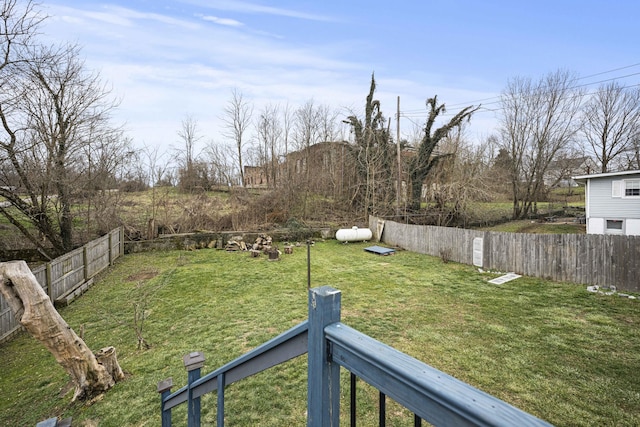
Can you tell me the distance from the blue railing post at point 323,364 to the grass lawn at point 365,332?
2639mm

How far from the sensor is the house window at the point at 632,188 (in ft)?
41.5

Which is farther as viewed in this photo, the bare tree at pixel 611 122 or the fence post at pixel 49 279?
the bare tree at pixel 611 122

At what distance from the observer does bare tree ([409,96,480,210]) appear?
18.0 m

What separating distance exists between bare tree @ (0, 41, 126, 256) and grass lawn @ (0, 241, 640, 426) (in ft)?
8.91

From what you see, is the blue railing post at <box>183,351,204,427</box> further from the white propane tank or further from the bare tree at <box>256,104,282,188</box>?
the bare tree at <box>256,104,282,188</box>

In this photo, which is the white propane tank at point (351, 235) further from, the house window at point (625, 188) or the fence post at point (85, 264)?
the house window at point (625, 188)

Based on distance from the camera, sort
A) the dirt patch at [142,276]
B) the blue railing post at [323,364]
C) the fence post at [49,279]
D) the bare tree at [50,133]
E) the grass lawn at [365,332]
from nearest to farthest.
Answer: the blue railing post at [323,364] < the grass lawn at [365,332] < the fence post at [49,279] < the bare tree at [50,133] < the dirt patch at [142,276]

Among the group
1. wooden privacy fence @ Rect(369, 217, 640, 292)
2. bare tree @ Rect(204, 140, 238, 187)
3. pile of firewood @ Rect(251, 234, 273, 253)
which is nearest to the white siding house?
wooden privacy fence @ Rect(369, 217, 640, 292)

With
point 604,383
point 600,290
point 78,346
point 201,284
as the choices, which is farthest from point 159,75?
point 600,290

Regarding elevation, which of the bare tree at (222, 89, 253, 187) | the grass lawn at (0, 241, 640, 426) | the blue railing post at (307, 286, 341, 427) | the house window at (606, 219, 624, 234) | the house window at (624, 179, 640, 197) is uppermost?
the bare tree at (222, 89, 253, 187)

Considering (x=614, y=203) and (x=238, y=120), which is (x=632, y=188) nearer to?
(x=614, y=203)

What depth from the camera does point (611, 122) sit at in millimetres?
22469

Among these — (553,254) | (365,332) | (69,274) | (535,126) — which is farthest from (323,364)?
(535,126)

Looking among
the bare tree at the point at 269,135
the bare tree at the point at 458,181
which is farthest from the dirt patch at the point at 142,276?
the bare tree at the point at 458,181
